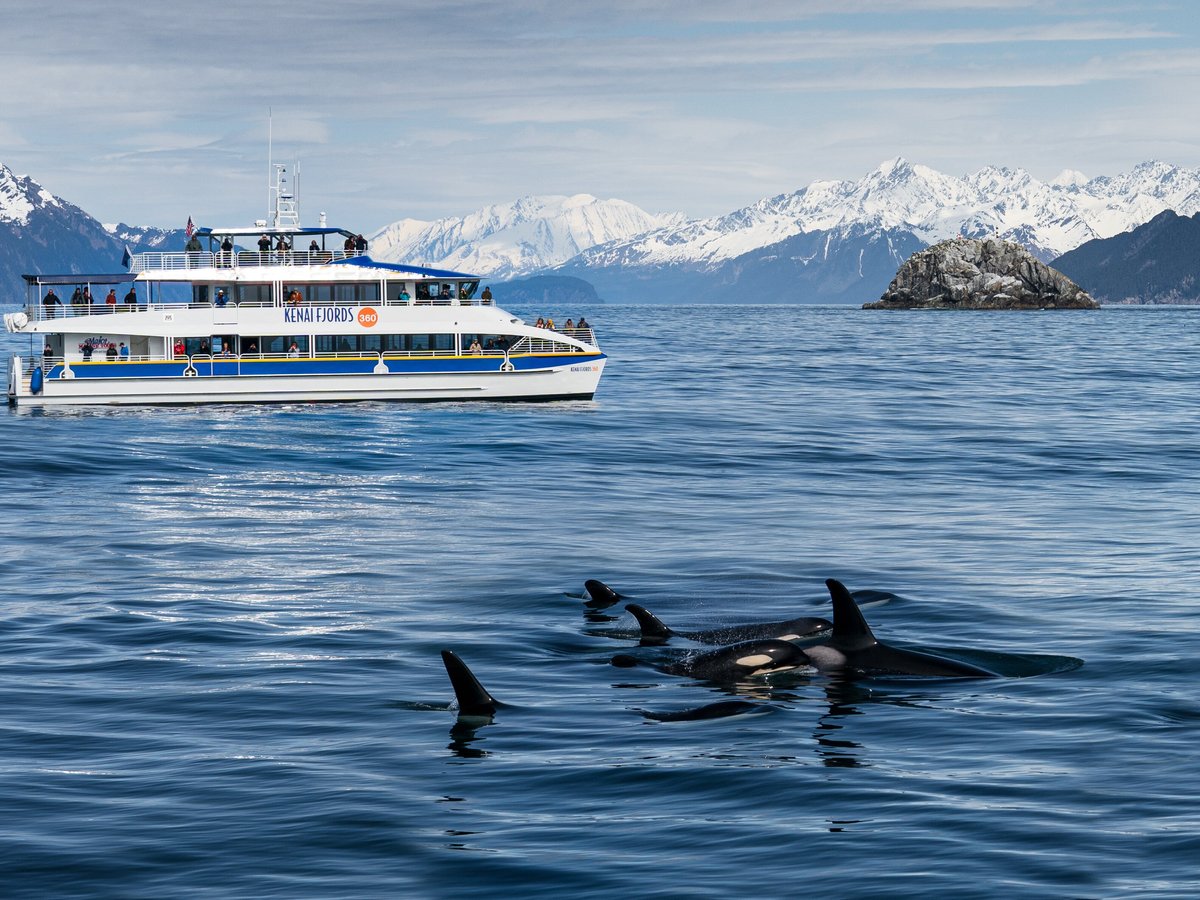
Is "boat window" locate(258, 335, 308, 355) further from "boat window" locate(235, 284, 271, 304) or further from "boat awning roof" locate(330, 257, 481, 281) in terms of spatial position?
"boat awning roof" locate(330, 257, 481, 281)

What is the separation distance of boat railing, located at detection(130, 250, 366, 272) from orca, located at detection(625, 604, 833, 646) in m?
52.6

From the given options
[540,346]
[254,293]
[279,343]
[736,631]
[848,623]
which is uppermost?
[254,293]

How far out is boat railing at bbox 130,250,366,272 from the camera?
6938 cm

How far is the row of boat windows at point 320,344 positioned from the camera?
69.2 m

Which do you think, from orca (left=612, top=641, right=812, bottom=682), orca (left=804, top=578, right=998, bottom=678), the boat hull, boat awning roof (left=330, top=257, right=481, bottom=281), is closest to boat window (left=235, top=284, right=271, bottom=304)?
boat awning roof (left=330, top=257, right=481, bottom=281)

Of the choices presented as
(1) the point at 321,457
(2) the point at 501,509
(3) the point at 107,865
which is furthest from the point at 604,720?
(1) the point at 321,457

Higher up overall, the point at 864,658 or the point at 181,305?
the point at 181,305

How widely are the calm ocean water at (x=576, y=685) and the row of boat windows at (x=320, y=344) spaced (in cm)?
2221

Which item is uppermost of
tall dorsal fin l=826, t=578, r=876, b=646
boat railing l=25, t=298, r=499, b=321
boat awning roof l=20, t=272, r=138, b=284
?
boat awning roof l=20, t=272, r=138, b=284

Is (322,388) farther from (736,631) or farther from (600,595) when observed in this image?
(736,631)

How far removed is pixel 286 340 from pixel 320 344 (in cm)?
157

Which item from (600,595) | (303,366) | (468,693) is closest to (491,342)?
(303,366)

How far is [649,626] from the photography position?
20438 mm

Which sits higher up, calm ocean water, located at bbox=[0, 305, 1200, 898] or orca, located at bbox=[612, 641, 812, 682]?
orca, located at bbox=[612, 641, 812, 682]
